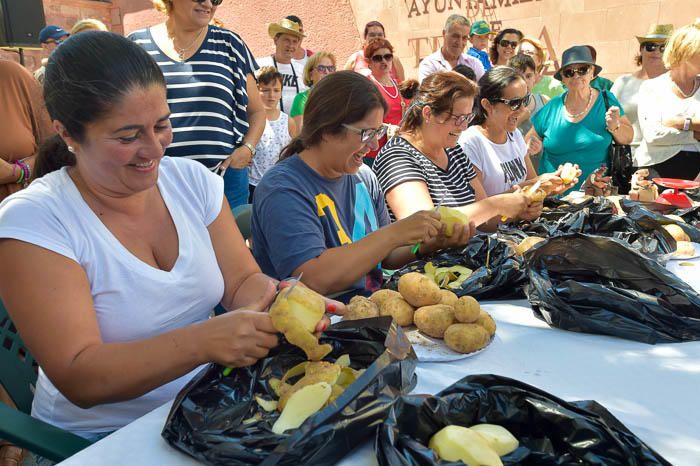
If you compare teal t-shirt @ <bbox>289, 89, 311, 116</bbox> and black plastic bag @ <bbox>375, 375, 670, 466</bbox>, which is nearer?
black plastic bag @ <bbox>375, 375, 670, 466</bbox>

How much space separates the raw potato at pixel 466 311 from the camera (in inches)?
60.0

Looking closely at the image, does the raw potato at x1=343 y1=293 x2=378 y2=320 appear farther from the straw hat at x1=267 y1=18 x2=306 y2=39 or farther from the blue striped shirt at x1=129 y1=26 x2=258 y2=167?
the straw hat at x1=267 y1=18 x2=306 y2=39

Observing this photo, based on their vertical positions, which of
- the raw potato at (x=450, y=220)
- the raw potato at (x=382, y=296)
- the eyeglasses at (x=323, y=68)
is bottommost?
the raw potato at (x=382, y=296)

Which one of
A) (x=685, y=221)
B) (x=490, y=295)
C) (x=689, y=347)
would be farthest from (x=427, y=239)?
(x=685, y=221)

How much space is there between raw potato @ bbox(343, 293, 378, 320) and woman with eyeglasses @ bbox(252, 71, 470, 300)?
45 cm

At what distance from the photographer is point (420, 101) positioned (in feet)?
9.71

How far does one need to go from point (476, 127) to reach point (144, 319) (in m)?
2.65

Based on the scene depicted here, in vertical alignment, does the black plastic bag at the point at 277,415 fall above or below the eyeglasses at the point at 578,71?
below

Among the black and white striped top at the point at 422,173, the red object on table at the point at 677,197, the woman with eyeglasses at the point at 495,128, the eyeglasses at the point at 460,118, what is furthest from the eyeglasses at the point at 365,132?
the red object on table at the point at 677,197

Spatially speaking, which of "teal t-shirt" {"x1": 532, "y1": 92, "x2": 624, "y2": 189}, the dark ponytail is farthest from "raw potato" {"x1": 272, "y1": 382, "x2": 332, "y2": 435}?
"teal t-shirt" {"x1": 532, "y1": 92, "x2": 624, "y2": 189}

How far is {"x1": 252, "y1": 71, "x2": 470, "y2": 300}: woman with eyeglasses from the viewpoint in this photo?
2.06 meters

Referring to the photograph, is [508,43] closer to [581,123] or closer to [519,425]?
[581,123]

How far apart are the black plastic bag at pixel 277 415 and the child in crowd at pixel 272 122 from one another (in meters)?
3.80

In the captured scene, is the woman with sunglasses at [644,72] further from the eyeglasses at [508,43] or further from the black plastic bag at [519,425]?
the black plastic bag at [519,425]
